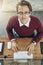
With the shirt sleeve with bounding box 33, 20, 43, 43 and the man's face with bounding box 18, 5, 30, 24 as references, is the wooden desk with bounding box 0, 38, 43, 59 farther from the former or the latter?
the man's face with bounding box 18, 5, 30, 24

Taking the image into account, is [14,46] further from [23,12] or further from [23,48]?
[23,12]

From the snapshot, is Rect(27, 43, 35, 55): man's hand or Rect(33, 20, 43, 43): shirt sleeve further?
Rect(33, 20, 43, 43): shirt sleeve

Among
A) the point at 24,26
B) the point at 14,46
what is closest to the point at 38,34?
the point at 24,26

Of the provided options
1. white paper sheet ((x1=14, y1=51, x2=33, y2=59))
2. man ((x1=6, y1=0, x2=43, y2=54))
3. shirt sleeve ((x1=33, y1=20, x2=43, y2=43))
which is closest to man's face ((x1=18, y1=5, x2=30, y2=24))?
man ((x1=6, y1=0, x2=43, y2=54))

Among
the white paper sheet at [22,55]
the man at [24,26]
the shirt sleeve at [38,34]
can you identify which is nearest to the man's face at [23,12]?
the man at [24,26]

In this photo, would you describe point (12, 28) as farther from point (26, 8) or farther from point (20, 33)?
point (26, 8)

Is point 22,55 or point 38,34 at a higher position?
point 38,34

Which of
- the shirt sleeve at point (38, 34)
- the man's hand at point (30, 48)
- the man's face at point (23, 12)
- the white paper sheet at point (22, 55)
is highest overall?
the man's face at point (23, 12)

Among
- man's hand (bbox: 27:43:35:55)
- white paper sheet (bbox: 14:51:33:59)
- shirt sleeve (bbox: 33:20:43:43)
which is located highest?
shirt sleeve (bbox: 33:20:43:43)

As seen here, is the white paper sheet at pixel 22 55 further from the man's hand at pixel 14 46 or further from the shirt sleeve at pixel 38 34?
the shirt sleeve at pixel 38 34

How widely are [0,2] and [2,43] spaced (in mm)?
1600

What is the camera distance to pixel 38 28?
1.62 metres

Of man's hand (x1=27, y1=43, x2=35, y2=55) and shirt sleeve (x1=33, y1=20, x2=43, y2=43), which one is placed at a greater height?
shirt sleeve (x1=33, y1=20, x2=43, y2=43)

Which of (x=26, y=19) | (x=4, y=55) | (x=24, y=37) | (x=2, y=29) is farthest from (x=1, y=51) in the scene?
(x=2, y=29)
